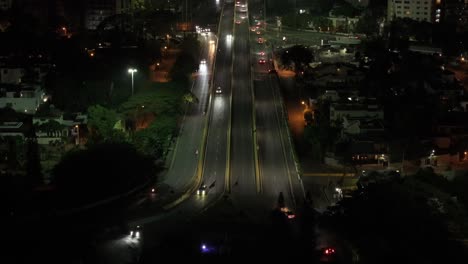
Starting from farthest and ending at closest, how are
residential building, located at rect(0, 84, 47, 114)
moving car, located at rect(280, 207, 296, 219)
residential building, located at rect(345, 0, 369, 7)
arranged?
residential building, located at rect(345, 0, 369, 7)
residential building, located at rect(0, 84, 47, 114)
moving car, located at rect(280, 207, 296, 219)

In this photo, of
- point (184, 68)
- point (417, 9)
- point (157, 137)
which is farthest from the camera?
point (417, 9)

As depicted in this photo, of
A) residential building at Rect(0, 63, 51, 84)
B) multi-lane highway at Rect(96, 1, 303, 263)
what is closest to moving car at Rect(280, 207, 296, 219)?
multi-lane highway at Rect(96, 1, 303, 263)

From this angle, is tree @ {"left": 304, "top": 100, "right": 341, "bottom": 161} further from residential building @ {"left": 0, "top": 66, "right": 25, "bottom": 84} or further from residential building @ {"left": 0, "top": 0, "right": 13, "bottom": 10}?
residential building @ {"left": 0, "top": 0, "right": 13, "bottom": 10}

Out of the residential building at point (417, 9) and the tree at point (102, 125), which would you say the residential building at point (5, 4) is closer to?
the residential building at point (417, 9)

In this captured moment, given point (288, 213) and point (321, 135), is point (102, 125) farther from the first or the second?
point (288, 213)

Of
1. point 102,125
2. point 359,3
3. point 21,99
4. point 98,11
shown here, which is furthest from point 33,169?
point 359,3
